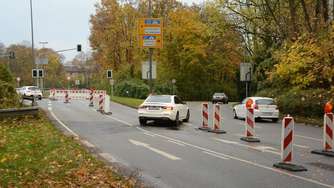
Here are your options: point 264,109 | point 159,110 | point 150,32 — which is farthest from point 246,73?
point 159,110

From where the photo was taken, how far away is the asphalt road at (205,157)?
9.50 meters

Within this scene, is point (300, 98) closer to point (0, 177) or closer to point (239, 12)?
point (239, 12)

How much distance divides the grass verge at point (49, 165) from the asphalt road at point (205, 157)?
80 cm

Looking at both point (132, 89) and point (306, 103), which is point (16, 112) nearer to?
point (306, 103)

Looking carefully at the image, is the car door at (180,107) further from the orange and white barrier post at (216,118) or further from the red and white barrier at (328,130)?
the red and white barrier at (328,130)

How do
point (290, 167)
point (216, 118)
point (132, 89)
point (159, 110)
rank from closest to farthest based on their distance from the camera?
1. point (290, 167)
2. point (216, 118)
3. point (159, 110)
4. point (132, 89)

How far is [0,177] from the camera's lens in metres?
8.12

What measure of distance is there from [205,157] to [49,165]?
437 cm

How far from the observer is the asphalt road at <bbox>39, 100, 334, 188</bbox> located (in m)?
9.50

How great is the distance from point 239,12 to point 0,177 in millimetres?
40147

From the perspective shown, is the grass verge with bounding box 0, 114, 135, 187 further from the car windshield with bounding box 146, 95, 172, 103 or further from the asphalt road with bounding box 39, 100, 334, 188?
the car windshield with bounding box 146, 95, 172, 103

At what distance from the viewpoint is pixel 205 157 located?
12641 millimetres

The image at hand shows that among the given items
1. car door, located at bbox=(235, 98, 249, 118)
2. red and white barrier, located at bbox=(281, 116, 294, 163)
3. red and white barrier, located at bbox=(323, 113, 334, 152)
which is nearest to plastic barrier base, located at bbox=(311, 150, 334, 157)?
red and white barrier, located at bbox=(323, 113, 334, 152)

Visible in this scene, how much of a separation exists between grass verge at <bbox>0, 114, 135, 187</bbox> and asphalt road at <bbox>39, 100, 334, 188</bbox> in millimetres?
804
